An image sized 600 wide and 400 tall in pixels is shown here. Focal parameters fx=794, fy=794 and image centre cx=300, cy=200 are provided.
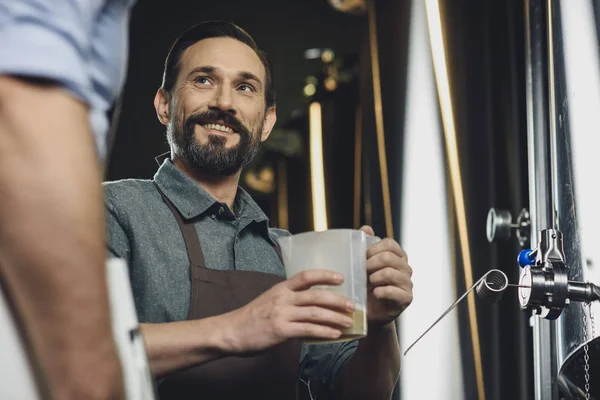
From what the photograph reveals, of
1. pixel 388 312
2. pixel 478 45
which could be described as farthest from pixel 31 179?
pixel 478 45

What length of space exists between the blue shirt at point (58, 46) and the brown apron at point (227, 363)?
905mm

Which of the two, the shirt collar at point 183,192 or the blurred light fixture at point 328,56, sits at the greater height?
the blurred light fixture at point 328,56

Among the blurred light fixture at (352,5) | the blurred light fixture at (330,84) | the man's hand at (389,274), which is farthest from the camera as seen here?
the blurred light fixture at (330,84)

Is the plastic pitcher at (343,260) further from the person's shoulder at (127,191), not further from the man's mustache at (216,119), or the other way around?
the man's mustache at (216,119)

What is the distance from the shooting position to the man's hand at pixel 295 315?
1.13 m

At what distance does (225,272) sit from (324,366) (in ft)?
1.09

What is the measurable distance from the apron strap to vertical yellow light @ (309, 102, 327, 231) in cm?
234

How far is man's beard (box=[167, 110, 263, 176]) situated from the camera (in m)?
1.87

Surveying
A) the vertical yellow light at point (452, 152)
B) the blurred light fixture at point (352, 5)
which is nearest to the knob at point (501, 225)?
the vertical yellow light at point (452, 152)

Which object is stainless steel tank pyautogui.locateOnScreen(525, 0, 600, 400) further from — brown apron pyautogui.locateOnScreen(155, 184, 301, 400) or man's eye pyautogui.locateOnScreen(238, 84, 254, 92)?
man's eye pyautogui.locateOnScreen(238, 84, 254, 92)

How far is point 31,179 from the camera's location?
23.7 inches

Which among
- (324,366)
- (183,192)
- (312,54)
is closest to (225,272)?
(183,192)

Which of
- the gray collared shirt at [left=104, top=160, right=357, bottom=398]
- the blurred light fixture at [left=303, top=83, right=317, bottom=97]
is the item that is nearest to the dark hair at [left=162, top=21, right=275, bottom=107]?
the gray collared shirt at [left=104, top=160, right=357, bottom=398]

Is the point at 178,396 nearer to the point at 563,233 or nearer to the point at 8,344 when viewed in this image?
the point at 563,233
